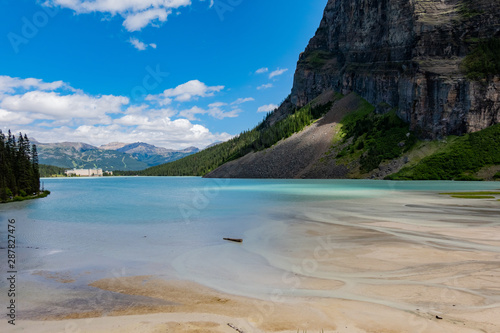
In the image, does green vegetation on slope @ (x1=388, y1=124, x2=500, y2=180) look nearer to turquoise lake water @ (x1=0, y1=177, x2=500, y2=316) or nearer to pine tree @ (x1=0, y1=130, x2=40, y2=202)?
turquoise lake water @ (x1=0, y1=177, x2=500, y2=316)

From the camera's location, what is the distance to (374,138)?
122375 mm

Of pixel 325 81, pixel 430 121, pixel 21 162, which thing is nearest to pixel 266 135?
pixel 325 81

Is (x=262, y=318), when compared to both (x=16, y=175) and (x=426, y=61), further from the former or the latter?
(x=426, y=61)

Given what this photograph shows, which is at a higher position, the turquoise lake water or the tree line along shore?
the tree line along shore

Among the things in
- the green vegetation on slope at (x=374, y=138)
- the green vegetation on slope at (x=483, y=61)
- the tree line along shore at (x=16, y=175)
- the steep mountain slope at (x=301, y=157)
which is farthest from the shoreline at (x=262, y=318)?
the green vegetation on slope at (x=483, y=61)

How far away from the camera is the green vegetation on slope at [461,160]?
89.8 m

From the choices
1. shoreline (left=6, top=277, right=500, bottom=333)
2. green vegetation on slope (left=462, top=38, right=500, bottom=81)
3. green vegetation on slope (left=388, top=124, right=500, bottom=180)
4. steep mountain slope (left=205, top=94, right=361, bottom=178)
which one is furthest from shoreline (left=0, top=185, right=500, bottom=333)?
green vegetation on slope (left=462, top=38, right=500, bottom=81)

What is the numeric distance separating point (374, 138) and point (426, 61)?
34031 millimetres

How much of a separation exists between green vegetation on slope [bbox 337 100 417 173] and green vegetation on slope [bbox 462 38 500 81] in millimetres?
27230

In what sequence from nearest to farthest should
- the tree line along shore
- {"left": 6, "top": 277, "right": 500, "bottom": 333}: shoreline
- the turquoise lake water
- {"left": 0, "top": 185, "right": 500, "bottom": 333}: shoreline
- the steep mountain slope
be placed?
{"left": 6, "top": 277, "right": 500, "bottom": 333}: shoreline < {"left": 0, "top": 185, "right": 500, "bottom": 333}: shoreline < the turquoise lake water < the tree line along shore < the steep mountain slope

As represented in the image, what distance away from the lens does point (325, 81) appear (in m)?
191

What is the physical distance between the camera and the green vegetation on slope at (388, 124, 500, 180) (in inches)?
3533

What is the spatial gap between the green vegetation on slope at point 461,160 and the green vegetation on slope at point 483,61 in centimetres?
1879

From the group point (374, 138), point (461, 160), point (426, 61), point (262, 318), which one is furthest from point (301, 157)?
point (262, 318)
